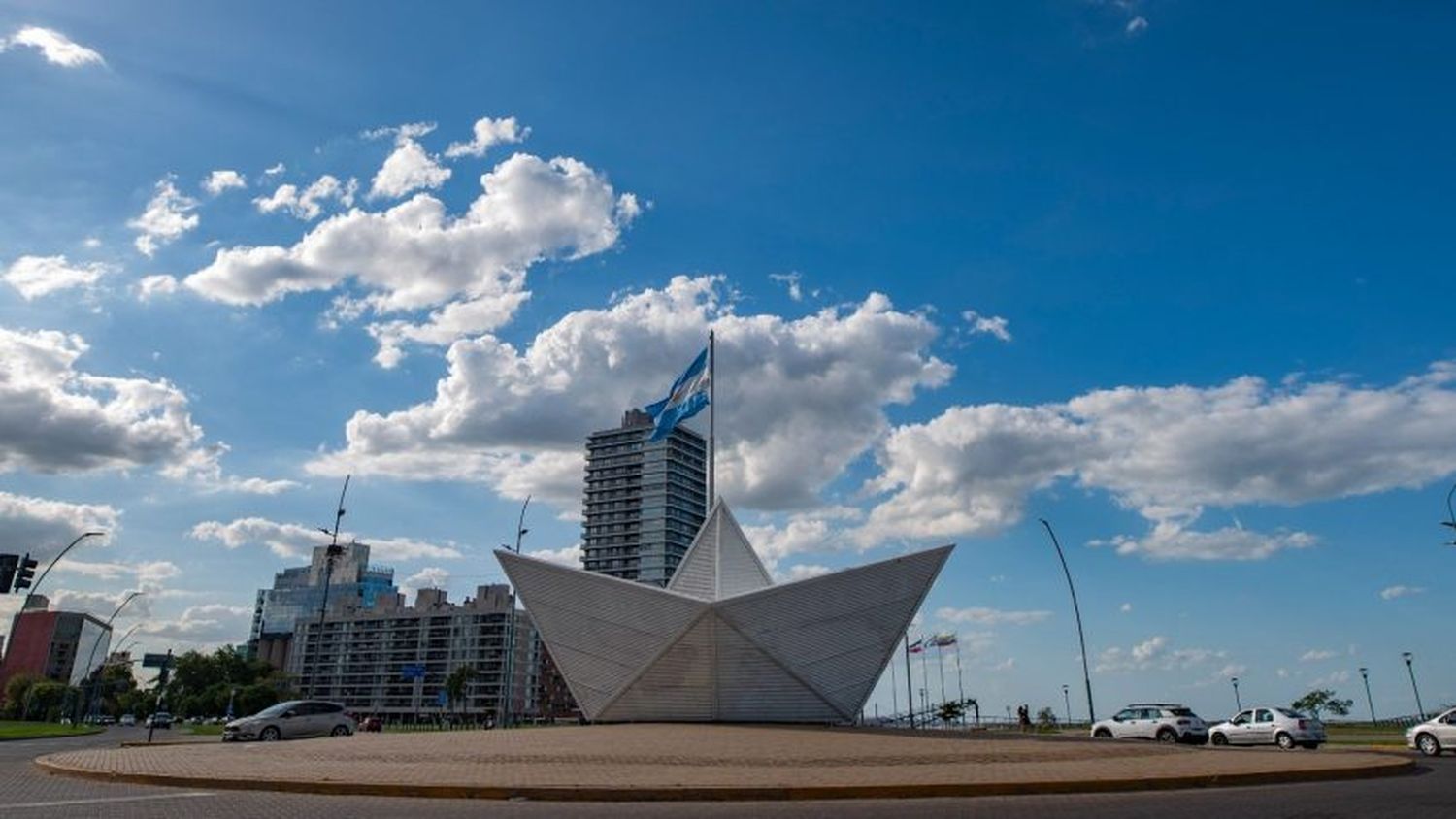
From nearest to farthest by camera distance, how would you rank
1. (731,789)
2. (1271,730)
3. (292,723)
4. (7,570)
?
(731,789), (7,570), (1271,730), (292,723)

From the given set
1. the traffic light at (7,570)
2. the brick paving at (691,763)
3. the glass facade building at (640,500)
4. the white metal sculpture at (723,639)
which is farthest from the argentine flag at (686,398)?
the glass facade building at (640,500)

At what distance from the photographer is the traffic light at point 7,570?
91.5ft

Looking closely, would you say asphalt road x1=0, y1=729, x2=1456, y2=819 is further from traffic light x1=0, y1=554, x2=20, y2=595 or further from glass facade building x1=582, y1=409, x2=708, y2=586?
glass facade building x1=582, y1=409, x2=708, y2=586

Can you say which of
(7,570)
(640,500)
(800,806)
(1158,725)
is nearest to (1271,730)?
(1158,725)

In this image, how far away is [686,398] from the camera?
38.1 meters

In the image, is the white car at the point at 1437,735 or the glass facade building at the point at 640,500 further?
the glass facade building at the point at 640,500

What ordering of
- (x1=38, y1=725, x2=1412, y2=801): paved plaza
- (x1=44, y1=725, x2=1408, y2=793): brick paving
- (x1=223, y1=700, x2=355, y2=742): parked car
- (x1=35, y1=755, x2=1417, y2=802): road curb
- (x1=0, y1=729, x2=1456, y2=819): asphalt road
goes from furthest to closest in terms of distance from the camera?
(x1=223, y1=700, x2=355, y2=742): parked car, (x1=44, y1=725, x2=1408, y2=793): brick paving, (x1=38, y1=725, x2=1412, y2=801): paved plaza, (x1=35, y1=755, x2=1417, y2=802): road curb, (x1=0, y1=729, x2=1456, y2=819): asphalt road

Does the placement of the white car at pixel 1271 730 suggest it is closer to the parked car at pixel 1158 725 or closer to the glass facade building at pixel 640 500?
the parked car at pixel 1158 725

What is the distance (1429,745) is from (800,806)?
71.4 ft

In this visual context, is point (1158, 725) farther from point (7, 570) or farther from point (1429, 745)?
point (7, 570)

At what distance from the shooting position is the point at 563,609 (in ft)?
120

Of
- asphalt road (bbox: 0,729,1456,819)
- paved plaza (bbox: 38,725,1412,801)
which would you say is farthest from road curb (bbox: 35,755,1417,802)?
asphalt road (bbox: 0,729,1456,819)

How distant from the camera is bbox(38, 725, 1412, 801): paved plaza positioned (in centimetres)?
1377

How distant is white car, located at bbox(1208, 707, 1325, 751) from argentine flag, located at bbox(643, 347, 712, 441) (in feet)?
72.6
